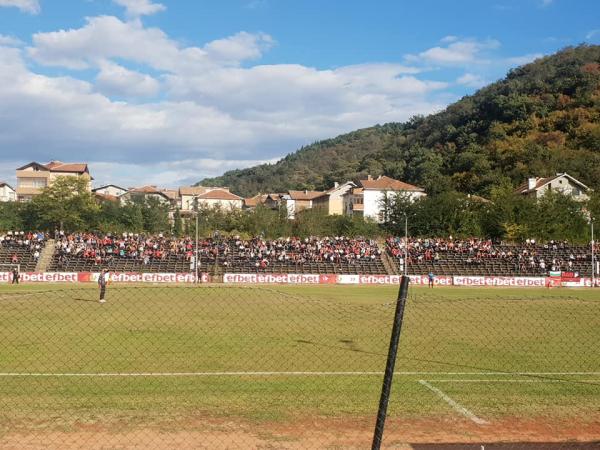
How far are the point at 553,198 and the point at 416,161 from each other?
1983 inches

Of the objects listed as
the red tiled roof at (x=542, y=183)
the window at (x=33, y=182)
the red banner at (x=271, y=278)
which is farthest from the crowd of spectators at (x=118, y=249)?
the window at (x=33, y=182)

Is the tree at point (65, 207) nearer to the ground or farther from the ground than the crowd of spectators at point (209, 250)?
farther from the ground

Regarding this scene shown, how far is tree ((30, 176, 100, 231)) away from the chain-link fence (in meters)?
61.0

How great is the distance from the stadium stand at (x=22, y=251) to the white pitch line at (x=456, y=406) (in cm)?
4792

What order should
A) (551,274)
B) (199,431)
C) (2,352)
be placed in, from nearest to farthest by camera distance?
1. (199,431)
2. (2,352)
3. (551,274)

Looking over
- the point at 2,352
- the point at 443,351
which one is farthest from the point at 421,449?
the point at 2,352

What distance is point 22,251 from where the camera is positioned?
5362 cm

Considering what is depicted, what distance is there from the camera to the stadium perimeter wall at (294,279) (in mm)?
49600

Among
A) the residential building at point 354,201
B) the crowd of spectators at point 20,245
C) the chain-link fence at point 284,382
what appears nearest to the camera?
the chain-link fence at point 284,382

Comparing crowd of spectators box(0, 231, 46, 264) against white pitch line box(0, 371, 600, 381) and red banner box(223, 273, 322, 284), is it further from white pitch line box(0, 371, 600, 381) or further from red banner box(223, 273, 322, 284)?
white pitch line box(0, 371, 600, 381)

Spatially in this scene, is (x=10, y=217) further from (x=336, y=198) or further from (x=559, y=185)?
(x=559, y=185)

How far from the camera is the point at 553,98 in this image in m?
121

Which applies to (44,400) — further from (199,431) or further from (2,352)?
(2,352)

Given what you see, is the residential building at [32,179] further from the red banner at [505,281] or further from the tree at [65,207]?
the red banner at [505,281]
